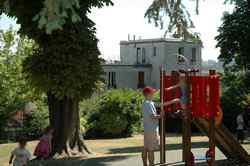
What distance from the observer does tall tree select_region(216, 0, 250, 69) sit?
34.6 metres

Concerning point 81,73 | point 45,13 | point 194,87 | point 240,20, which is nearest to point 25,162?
point 194,87

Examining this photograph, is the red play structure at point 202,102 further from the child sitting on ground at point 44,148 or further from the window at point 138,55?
the window at point 138,55

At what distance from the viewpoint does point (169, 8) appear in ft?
53.6

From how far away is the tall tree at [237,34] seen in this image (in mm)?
34594

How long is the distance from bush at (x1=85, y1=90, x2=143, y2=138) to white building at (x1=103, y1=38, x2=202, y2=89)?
3726 cm

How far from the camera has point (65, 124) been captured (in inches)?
825

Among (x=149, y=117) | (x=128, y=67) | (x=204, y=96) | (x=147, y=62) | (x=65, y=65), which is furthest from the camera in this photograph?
(x=147, y=62)

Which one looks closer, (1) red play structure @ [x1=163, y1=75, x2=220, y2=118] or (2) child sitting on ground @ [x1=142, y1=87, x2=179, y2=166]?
(1) red play structure @ [x1=163, y1=75, x2=220, y2=118]

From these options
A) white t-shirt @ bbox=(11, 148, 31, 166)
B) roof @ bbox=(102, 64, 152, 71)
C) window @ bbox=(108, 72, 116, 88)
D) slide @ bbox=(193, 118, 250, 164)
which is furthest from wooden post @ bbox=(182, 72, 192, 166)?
window @ bbox=(108, 72, 116, 88)

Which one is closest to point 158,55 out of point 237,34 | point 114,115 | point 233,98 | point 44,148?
point 233,98

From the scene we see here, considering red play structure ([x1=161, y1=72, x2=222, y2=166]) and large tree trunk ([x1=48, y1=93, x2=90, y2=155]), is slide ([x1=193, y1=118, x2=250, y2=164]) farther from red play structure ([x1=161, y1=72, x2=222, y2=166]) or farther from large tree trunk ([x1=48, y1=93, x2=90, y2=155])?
large tree trunk ([x1=48, y1=93, x2=90, y2=155])

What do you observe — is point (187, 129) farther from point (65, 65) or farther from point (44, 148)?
point (65, 65)

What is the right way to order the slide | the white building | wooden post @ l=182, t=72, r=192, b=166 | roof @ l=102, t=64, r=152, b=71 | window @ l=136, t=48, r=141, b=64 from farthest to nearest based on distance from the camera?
window @ l=136, t=48, r=141, b=64, the white building, roof @ l=102, t=64, r=152, b=71, the slide, wooden post @ l=182, t=72, r=192, b=166

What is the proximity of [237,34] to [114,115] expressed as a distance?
8.98 metres
